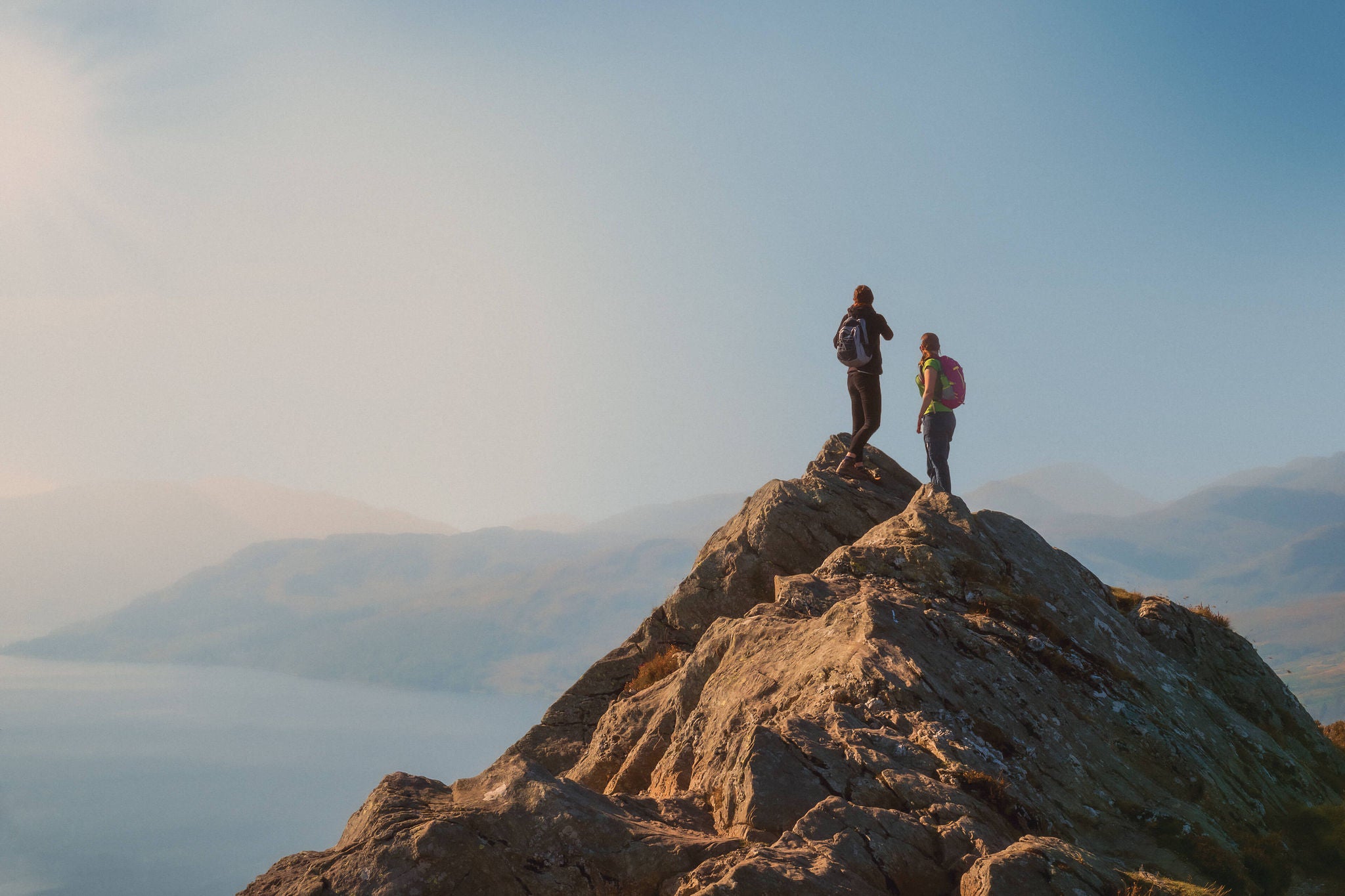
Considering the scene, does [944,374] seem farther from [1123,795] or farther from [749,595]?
[1123,795]

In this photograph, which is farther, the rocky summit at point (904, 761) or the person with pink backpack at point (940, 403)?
the person with pink backpack at point (940, 403)

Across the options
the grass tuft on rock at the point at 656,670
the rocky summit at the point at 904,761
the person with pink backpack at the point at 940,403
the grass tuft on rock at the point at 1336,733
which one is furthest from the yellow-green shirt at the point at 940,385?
the grass tuft on rock at the point at 1336,733

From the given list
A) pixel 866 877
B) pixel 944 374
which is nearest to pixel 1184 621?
pixel 944 374

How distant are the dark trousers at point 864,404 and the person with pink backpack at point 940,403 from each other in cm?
211

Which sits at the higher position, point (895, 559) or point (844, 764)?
point (895, 559)

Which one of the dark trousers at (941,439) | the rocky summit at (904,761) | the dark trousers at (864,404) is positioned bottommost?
the rocky summit at (904,761)

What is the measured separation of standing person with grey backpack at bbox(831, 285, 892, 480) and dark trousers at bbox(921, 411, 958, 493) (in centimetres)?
236

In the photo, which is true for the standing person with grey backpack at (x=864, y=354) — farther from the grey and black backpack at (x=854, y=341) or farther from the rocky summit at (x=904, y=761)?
the rocky summit at (x=904, y=761)

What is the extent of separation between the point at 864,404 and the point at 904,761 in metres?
12.7

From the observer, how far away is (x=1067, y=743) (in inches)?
508

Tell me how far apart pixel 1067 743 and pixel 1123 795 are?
1014 millimetres

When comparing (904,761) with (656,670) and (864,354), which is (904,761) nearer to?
(656,670)

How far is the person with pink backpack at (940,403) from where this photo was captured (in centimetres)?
1988

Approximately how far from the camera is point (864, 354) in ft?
70.0
